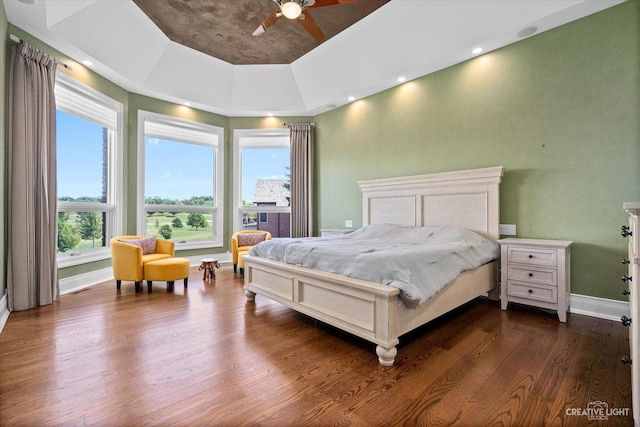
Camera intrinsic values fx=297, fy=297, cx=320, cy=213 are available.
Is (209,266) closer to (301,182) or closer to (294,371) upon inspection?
(301,182)

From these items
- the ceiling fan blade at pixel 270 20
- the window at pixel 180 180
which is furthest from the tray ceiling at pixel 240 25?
the window at pixel 180 180

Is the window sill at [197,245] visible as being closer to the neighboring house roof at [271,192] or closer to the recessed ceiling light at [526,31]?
the neighboring house roof at [271,192]

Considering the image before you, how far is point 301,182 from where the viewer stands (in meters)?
5.91

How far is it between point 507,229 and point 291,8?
3.27 meters

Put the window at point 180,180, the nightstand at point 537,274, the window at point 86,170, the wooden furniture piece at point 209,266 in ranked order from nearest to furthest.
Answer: the nightstand at point 537,274 → the window at point 86,170 → the wooden furniture piece at point 209,266 → the window at point 180,180

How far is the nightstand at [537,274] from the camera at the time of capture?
2730 millimetres

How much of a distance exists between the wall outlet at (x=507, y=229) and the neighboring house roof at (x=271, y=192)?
4.00 m

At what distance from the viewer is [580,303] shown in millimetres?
2980

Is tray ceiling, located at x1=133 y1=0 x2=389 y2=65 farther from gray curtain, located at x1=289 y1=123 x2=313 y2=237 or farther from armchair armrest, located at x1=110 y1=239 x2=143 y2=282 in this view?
armchair armrest, located at x1=110 y1=239 x2=143 y2=282

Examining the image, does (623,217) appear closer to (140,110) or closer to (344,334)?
(344,334)

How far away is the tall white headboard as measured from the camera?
3469 mm

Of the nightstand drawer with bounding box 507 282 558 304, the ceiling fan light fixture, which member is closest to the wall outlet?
the nightstand drawer with bounding box 507 282 558 304

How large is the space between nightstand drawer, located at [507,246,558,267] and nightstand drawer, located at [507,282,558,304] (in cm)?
22

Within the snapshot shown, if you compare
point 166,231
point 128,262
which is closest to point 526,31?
point 128,262
